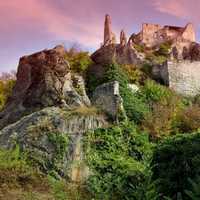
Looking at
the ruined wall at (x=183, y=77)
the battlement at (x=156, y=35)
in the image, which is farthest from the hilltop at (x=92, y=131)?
the battlement at (x=156, y=35)

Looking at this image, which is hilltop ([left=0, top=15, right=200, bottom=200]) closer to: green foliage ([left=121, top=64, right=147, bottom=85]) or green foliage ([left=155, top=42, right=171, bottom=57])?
green foliage ([left=121, top=64, right=147, bottom=85])

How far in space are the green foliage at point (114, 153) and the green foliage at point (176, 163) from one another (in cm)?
176

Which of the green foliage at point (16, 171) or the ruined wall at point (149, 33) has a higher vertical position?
the ruined wall at point (149, 33)

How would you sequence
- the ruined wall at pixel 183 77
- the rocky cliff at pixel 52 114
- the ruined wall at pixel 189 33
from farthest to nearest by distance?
1. the ruined wall at pixel 189 33
2. the ruined wall at pixel 183 77
3. the rocky cliff at pixel 52 114

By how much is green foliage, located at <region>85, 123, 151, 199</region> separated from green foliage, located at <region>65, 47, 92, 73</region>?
5048 millimetres

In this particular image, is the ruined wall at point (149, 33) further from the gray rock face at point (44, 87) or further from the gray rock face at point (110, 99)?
the gray rock face at point (110, 99)

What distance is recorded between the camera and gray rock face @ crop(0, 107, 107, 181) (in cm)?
1611

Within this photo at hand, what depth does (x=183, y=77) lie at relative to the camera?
27250 mm

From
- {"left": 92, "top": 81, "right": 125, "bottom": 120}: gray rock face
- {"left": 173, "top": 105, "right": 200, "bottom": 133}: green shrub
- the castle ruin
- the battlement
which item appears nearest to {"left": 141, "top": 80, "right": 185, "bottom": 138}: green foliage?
{"left": 173, "top": 105, "right": 200, "bottom": 133}: green shrub

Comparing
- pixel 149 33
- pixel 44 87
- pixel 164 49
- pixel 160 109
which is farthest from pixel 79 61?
pixel 149 33

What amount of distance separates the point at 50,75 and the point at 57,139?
3.92m

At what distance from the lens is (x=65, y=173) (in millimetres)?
15977

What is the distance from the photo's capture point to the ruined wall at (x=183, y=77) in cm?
2654

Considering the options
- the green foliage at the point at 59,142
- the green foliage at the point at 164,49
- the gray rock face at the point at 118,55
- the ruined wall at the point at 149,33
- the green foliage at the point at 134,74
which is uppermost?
the ruined wall at the point at 149,33
